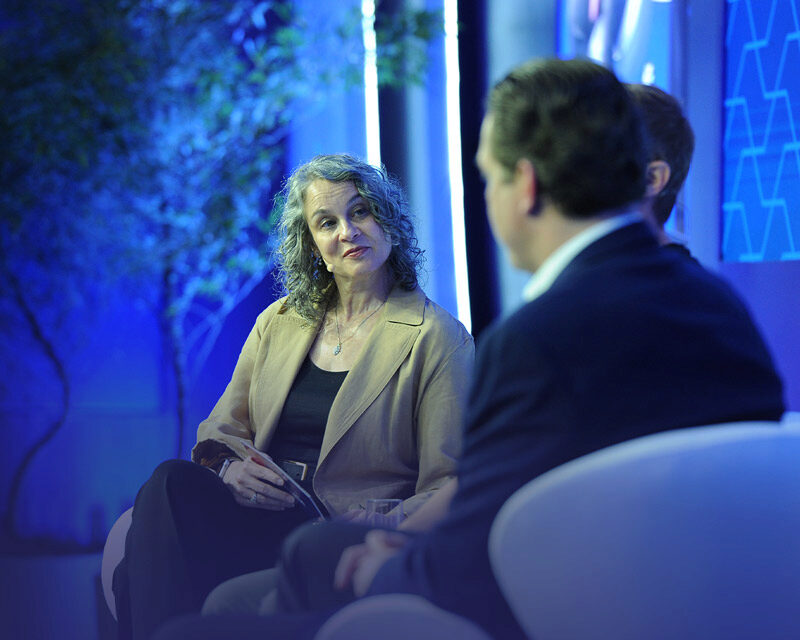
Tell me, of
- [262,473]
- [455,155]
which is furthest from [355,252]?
[455,155]

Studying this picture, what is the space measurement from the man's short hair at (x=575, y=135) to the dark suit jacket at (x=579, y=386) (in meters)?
0.07

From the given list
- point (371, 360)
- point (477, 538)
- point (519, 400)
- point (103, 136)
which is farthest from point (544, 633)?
point (103, 136)

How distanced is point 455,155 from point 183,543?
2618 mm

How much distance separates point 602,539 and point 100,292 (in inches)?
124

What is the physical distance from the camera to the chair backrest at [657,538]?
0.87 m

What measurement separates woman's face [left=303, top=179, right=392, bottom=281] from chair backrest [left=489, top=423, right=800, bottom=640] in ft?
4.21

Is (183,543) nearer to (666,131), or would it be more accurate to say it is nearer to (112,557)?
(112,557)

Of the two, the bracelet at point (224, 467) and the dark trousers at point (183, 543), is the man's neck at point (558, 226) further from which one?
the bracelet at point (224, 467)

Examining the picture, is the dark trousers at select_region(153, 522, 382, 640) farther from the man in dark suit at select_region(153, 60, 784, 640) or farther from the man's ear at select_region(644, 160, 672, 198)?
the man's ear at select_region(644, 160, 672, 198)

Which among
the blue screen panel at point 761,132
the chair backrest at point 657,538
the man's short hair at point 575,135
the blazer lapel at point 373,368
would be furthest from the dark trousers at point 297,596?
the blue screen panel at point 761,132

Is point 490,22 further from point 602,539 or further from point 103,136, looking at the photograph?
point 602,539

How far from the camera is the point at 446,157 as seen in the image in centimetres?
387

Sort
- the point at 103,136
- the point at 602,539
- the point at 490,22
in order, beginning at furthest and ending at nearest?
the point at 490,22 < the point at 103,136 < the point at 602,539

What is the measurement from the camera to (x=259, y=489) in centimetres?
184
